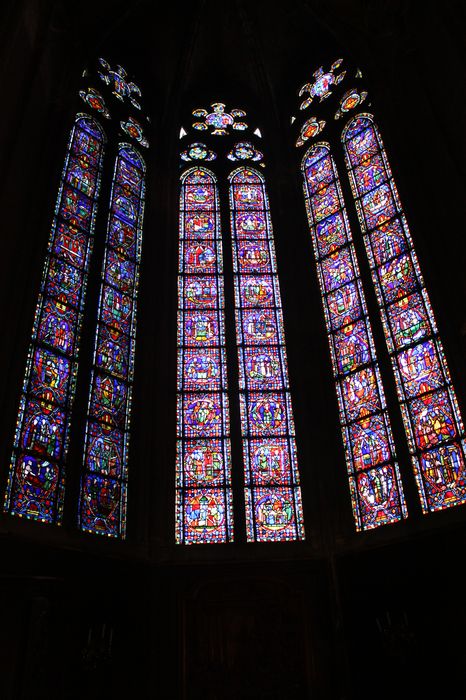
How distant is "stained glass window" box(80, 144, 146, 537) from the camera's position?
8195 mm

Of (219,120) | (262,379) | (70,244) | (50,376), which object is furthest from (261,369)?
(219,120)

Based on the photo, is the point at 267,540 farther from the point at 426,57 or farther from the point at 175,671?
the point at 426,57

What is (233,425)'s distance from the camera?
9.33 meters

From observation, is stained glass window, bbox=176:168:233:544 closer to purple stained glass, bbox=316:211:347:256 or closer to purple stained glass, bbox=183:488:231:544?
purple stained glass, bbox=183:488:231:544

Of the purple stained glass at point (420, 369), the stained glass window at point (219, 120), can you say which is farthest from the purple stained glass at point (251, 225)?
the purple stained glass at point (420, 369)

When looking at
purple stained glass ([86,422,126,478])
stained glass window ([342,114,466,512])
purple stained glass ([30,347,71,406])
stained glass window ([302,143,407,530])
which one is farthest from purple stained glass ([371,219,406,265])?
purple stained glass ([30,347,71,406])

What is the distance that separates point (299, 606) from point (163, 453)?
271cm

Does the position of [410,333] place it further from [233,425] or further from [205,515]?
[205,515]

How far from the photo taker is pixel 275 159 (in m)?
12.3

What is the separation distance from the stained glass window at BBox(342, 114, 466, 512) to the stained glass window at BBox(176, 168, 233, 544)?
2.58 m

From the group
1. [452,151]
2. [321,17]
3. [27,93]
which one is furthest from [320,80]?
[27,93]

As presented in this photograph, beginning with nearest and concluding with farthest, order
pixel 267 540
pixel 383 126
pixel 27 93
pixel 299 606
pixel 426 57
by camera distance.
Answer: pixel 299 606
pixel 267 540
pixel 27 93
pixel 426 57
pixel 383 126

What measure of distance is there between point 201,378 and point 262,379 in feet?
3.10

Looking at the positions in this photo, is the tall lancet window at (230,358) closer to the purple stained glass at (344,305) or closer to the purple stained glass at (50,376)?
the purple stained glass at (344,305)
